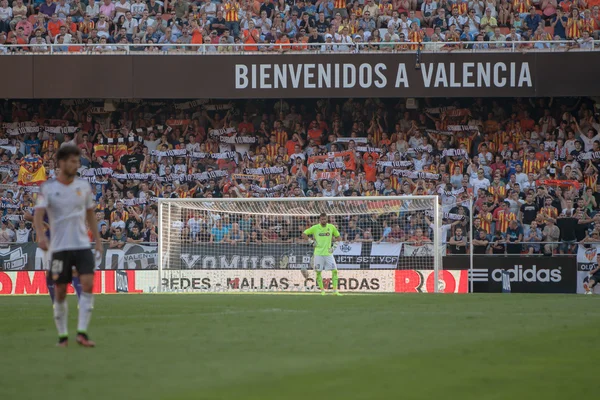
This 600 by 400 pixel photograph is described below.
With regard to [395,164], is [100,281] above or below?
below

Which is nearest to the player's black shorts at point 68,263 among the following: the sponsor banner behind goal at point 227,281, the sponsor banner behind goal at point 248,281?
the sponsor banner behind goal at point 227,281

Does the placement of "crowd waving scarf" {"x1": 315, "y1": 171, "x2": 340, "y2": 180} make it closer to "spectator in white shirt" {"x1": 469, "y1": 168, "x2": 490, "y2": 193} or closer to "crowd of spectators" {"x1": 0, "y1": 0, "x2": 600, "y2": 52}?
"crowd of spectators" {"x1": 0, "y1": 0, "x2": 600, "y2": 52}

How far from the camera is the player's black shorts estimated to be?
927cm

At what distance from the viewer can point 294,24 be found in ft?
98.3

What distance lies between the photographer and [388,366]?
304 inches

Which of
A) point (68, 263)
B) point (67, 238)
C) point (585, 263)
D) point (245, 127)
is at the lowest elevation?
point (585, 263)

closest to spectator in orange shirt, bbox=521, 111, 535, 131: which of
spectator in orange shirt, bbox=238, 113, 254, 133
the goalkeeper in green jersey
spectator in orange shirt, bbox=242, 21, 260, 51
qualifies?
spectator in orange shirt, bbox=238, 113, 254, 133

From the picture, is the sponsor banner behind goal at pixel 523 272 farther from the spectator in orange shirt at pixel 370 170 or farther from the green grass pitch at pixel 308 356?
the green grass pitch at pixel 308 356

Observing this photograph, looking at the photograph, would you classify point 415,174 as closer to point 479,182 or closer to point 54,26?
point 479,182

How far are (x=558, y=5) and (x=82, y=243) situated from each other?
23.5 metres

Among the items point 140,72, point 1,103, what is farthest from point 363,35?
point 1,103

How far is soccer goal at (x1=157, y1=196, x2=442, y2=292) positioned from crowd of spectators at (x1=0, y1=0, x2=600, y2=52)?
212 inches

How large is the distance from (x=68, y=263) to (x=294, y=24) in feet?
71.0

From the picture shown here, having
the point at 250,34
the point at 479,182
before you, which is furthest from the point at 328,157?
the point at 479,182
